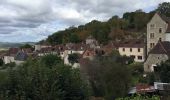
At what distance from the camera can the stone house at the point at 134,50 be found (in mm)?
75875

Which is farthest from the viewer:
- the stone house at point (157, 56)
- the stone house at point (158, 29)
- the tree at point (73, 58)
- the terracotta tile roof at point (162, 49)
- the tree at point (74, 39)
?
the tree at point (74, 39)

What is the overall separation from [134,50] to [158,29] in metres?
9.93

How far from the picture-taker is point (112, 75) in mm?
34656

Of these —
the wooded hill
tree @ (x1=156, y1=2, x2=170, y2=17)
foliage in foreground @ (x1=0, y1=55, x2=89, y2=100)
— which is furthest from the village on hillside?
foliage in foreground @ (x1=0, y1=55, x2=89, y2=100)

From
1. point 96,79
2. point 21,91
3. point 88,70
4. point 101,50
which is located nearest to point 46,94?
point 21,91

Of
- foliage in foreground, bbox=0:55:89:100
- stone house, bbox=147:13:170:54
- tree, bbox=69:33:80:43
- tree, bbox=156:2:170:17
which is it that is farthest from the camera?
tree, bbox=156:2:170:17

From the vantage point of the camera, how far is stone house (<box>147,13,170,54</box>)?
67.3 meters

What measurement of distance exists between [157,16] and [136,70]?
12.6 m

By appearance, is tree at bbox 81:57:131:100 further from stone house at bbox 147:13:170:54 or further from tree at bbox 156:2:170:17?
tree at bbox 156:2:170:17

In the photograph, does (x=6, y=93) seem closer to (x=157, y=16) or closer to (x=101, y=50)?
(x=157, y=16)

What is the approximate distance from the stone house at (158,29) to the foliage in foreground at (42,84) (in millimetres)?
48657

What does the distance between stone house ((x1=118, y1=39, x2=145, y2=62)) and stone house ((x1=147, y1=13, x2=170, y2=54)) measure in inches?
179

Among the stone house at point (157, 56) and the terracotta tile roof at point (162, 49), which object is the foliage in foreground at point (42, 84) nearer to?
the stone house at point (157, 56)

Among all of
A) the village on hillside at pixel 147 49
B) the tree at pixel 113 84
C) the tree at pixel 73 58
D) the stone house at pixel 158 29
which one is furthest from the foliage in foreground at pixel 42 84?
the tree at pixel 73 58
